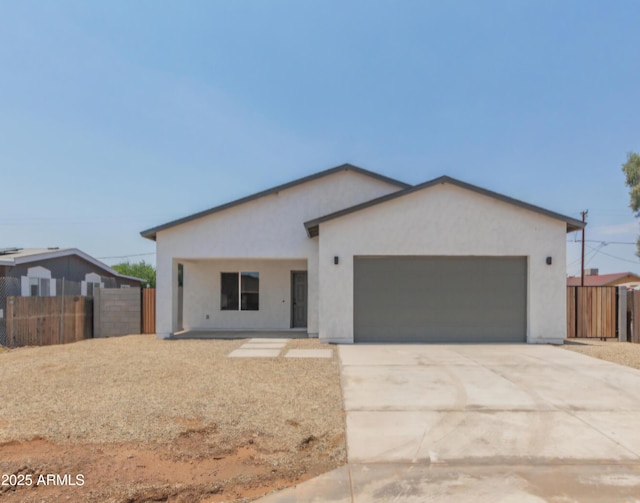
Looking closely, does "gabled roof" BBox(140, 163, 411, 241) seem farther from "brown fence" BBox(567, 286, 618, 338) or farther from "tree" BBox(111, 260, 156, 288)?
"tree" BBox(111, 260, 156, 288)

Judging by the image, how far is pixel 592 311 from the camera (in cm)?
1322

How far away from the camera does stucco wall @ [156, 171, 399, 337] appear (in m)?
13.2

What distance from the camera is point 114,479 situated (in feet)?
12.4

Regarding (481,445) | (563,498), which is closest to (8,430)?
(481,445)

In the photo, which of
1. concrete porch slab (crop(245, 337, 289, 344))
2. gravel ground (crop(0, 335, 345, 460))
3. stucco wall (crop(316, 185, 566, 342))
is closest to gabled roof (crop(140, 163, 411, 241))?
stucco wall (crop(316, 185, 566, 342))

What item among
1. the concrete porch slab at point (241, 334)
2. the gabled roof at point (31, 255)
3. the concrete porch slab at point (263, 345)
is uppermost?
the gabled roof at point (31, 255)

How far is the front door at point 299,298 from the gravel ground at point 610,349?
8391mm

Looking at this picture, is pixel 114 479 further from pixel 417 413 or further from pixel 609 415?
pixel 609 415

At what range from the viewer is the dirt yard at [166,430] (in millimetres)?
3725

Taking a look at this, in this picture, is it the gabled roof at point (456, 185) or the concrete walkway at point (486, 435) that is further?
the gabled roof at point (456, 185)

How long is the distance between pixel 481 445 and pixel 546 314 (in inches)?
343

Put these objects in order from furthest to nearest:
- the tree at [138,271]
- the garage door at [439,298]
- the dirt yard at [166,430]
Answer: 1. the tree at [138,271]
2. the garage door at [439,298]
3. the dirt yard at [166,430]

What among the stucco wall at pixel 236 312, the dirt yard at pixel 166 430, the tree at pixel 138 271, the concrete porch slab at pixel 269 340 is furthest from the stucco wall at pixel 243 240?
the tree at pixel 138 271

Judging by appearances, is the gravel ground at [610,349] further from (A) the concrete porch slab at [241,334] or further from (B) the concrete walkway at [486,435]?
(A) the concrete porch slab at [241,334]
